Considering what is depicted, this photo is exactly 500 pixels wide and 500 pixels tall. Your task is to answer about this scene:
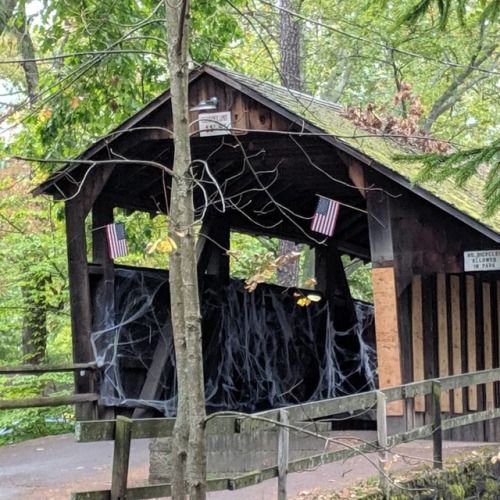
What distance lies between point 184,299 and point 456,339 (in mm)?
7218

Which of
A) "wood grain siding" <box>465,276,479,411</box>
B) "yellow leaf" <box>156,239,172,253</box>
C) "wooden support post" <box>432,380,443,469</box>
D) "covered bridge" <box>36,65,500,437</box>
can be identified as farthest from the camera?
"wood grain siding" <box>465,276,479,411</box>

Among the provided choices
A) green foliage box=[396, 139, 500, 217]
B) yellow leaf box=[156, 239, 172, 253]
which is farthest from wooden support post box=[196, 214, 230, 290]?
green foliage box=[396, 139, 500, 217]

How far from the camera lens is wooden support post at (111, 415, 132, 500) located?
5879mm

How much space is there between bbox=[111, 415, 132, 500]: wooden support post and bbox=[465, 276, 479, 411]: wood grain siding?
276 inches

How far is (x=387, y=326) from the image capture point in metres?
10.5

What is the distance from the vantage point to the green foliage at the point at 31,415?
13.6m

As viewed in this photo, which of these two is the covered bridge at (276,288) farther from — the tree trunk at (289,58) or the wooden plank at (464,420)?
the tree trunk at (289,58)

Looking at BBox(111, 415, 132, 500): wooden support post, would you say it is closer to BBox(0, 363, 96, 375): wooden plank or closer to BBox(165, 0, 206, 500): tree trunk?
BBox(165, 0, 206, 500): tree trunk

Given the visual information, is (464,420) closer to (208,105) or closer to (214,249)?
(208,105)

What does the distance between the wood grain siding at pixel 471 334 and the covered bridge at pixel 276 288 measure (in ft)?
0.06

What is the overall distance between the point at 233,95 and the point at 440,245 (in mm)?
3213

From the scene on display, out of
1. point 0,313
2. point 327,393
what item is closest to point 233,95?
point 327,393

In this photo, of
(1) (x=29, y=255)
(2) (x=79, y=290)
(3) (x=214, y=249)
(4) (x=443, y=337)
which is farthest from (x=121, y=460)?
(1) (x=29, y=255)

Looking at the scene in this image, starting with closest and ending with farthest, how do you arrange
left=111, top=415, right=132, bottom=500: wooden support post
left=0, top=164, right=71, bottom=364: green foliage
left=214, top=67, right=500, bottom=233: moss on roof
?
left=111, top=415, right=132, bottom=500: wooden support post → left=214, top=67, right=500, bottom=233: moss on roof → left=0, top=164, right=71, bottom=364: green foliage
